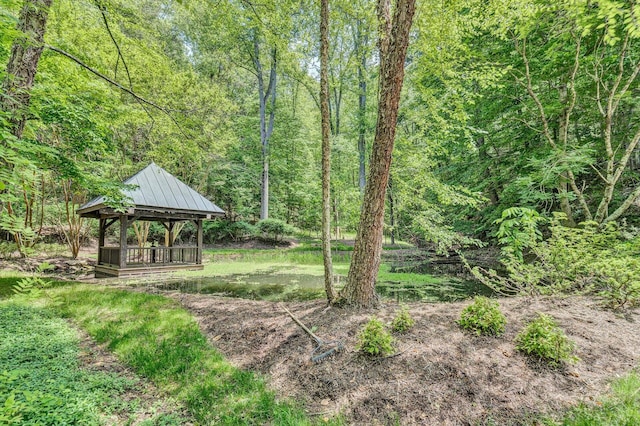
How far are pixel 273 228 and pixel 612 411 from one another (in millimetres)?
16784

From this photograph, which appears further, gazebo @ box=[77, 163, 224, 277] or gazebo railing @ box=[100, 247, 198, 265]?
gazebo railing @ box=[100, 247, 198, 265]

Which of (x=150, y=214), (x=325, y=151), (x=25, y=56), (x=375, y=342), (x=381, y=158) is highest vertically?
(x=25, y=56)

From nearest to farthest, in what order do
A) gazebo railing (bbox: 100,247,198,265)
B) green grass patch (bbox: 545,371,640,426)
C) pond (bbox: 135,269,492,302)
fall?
green grass patch (bbox: 545,371,640,426), pond (bbox: 135,269,492,302), gazebo railing (bbox: 100,247,198,265)

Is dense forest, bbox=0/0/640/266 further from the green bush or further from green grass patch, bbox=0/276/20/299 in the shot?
the green bush

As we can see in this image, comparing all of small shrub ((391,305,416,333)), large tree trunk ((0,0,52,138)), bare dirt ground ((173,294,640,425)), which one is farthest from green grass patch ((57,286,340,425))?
large tree trunk ((0,0,52,138))

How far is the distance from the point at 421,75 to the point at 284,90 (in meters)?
20.9

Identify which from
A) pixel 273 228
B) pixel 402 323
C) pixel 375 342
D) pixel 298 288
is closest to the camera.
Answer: pixel 375 342

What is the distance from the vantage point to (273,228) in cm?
1798

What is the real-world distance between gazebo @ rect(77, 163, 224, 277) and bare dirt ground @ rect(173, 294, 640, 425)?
22.1 feet

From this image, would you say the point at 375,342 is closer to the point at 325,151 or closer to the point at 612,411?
the point at 612,411

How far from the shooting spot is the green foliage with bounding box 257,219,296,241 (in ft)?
58.8

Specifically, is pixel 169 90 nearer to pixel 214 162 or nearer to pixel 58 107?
pixel 214 162

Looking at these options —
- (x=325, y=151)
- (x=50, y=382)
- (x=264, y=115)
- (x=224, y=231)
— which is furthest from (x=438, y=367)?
(x=264, y=115)

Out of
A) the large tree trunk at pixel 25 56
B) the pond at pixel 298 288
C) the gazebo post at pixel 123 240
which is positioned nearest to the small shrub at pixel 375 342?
the pond at pixel 298 288
